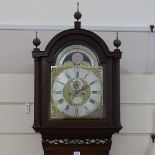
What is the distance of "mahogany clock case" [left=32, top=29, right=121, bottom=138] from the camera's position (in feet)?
4.48

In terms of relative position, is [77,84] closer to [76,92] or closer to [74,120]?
[76,92]

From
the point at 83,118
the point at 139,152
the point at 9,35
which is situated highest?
the point at 9,35

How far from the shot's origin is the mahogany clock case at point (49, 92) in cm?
137

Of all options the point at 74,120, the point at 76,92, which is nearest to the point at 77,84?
the point at 76,92

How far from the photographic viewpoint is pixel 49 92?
1380mm

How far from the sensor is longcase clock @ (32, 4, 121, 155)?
1372 millimetres

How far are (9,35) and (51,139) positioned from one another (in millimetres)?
497

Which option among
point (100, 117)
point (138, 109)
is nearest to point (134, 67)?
point (138, 109)

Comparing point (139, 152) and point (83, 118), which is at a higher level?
point (83, 118)

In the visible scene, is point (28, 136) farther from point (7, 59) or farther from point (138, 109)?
point (138, 109)

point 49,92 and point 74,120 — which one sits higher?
point 49,92

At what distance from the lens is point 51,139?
54.6 inches

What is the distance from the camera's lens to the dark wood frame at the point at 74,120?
4.48 feet

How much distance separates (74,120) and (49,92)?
0.47ft
